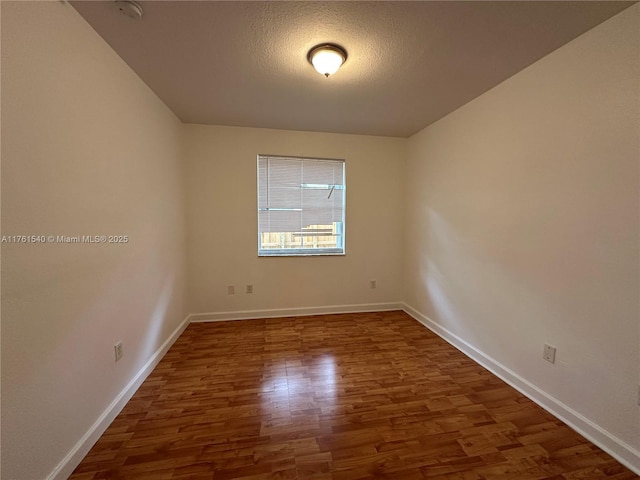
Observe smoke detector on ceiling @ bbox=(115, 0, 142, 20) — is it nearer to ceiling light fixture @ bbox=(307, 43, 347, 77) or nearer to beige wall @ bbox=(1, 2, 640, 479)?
beige wall @ bbox=(1, 2, 640, 479)

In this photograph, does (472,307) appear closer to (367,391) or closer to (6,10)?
(367,391)

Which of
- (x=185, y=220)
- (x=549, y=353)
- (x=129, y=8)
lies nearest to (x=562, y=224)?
(x=549, y=353)

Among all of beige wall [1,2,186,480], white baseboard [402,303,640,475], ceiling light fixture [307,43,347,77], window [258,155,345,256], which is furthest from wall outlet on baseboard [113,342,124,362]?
white baseboard [402,303,640,475]

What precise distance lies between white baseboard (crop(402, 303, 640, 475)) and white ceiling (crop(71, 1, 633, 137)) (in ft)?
7.71

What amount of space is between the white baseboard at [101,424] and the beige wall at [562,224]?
290cm

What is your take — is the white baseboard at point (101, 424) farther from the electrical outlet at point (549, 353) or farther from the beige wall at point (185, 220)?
the electrical outlet at point (549, 353)

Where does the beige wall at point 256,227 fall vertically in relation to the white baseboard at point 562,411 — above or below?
above

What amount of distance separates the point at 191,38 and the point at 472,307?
311 cm

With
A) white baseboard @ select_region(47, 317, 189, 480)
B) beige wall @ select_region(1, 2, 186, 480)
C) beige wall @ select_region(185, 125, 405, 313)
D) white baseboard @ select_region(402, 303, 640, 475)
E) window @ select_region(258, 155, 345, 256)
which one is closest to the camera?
beige wall @ select_region(1, 2, 186, 480)

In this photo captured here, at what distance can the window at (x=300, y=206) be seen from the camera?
3.22m

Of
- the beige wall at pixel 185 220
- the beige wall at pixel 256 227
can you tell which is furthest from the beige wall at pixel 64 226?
the beige wall at pixel 256 227

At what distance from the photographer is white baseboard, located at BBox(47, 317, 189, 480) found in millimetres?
1192

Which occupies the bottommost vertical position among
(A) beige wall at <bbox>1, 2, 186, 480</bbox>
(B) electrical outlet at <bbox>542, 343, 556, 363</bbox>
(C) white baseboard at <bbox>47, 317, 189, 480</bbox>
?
(C) white baseboard at <bbox>47, 317, 189, 480</bbox>

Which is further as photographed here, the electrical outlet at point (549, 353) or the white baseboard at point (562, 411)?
the electrical outlet at point (549, 353)
